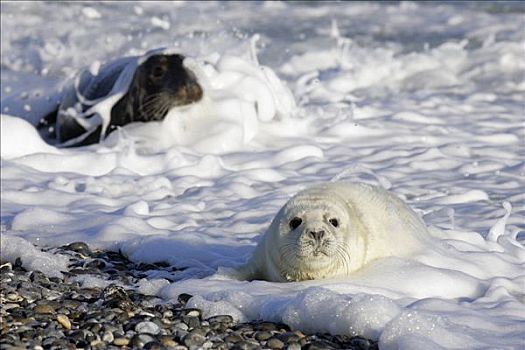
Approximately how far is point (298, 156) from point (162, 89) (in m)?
1.47

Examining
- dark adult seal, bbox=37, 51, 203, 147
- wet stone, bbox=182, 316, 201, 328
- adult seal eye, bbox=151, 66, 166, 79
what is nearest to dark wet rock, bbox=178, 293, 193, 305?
wet stone, bbox=182, 316, 201, 328

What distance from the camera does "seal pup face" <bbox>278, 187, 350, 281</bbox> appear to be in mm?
4676

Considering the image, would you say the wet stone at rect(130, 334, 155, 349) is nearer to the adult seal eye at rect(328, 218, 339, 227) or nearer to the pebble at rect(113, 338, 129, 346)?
the pebble at rect(113, 338, 129, 346)

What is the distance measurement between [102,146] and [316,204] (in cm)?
427

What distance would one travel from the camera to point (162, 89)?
9344 mm

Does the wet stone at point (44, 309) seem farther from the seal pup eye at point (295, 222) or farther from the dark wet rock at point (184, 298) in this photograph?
the seal pup eye at point (295, 222)

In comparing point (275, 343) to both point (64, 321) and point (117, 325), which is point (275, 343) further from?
point (64, 321)

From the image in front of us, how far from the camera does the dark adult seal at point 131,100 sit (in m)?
9.30

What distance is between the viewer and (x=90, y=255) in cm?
554

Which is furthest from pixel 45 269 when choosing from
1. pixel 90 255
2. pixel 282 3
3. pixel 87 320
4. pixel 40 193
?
pixel 282 3

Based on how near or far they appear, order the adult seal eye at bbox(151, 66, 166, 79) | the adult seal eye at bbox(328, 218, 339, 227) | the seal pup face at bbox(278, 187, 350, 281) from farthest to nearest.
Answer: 1. the adult seal eye at bbox(151, 66, 166, 79)
2. the adult seal eye at bbox(328, 218, 339, 227)
3. the seal pup face at bbox(278, 187, 350, 281)

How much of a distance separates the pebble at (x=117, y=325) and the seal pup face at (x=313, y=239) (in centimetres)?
48

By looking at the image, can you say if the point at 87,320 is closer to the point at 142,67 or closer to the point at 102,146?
the point at 102,146

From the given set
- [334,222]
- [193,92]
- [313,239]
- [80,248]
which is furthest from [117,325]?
[193,92]
